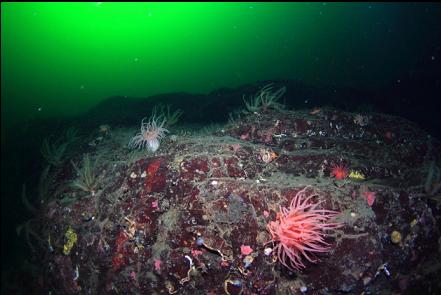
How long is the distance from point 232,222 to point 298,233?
88cm

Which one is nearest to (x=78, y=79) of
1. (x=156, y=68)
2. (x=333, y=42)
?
(x=156, y=68)

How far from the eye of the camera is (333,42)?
6166cm

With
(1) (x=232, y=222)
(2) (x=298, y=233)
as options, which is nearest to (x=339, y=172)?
(2) (x=298, y=233)

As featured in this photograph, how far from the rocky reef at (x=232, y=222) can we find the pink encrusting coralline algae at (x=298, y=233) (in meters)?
0.13

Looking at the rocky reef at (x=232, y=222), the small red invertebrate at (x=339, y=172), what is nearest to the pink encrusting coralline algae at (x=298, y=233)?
the rocky reef at (x=232, y=222)

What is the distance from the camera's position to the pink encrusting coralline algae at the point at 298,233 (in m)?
3.86

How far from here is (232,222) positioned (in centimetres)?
416

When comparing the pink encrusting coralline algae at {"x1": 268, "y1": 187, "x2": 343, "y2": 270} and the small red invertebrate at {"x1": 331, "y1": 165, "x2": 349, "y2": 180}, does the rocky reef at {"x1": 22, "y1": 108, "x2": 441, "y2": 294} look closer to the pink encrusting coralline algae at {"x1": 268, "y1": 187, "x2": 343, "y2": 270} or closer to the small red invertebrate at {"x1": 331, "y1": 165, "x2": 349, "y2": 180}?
the small red invertebrate at {"x1": 331, "y1": 165, "x2": 349, "y2": 180}

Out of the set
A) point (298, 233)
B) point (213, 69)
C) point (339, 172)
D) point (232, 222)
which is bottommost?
point (298, 233)

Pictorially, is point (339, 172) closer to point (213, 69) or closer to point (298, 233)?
point (298, 233)

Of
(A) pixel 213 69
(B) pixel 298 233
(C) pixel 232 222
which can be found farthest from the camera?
(A) pixel 213 69

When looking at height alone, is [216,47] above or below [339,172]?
above

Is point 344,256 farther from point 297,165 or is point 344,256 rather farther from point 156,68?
point 156,68

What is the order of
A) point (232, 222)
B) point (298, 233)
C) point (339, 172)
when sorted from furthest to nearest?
point (339, 172)
point (232, 222)
point (298, 233)
